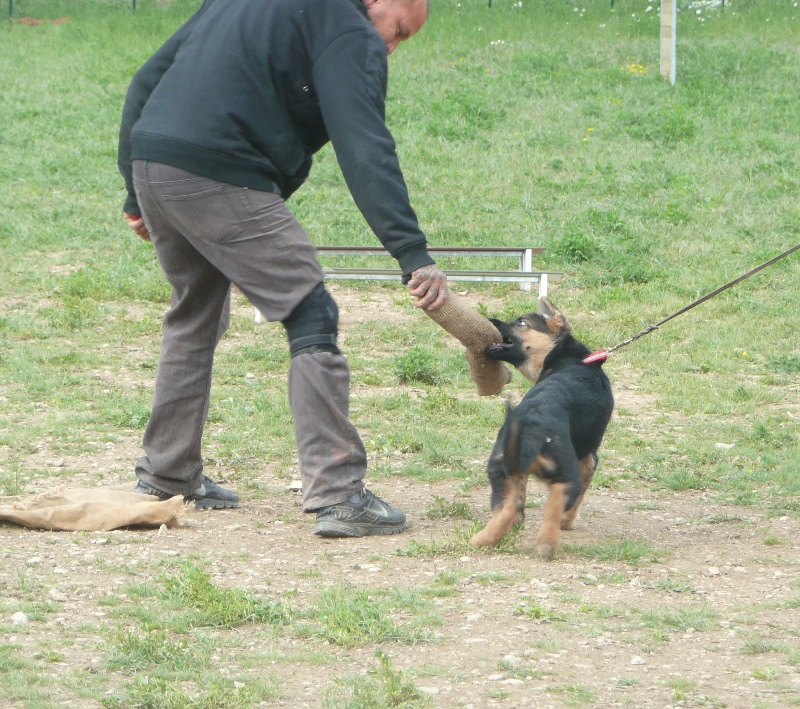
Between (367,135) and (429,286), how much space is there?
63cm

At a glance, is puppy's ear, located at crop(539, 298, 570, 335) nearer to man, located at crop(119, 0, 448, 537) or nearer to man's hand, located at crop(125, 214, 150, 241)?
man, located at crop(119, 0, 448, 537)

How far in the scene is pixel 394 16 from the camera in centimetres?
452

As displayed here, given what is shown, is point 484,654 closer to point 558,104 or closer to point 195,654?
point 195,654

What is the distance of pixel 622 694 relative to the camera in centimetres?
320

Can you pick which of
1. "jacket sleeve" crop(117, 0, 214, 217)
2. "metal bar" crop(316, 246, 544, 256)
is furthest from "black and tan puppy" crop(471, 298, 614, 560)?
"metal bar" crop(316, 246, 544, 256)

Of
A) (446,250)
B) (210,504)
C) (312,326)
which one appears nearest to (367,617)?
(312,326)

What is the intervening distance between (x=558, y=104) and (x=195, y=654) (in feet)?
41.9

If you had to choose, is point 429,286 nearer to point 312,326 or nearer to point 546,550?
point 312,326

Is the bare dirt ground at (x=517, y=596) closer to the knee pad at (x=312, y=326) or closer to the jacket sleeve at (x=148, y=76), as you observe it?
the knee pad at (x=312, y=326)

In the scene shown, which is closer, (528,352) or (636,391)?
(528,352)

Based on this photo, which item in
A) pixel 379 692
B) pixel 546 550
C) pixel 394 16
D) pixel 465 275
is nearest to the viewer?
pixel 379 692

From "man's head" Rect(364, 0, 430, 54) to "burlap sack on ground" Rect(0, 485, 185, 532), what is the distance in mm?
2056

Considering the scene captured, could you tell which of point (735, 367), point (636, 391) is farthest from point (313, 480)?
point (735, 367)

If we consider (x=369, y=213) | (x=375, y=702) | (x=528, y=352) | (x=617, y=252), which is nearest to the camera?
(x=375, y=702)
